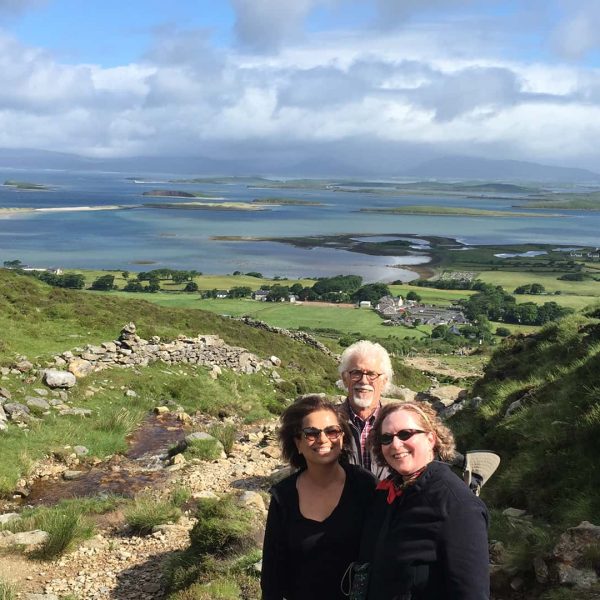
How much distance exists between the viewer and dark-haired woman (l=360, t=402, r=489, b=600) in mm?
2455

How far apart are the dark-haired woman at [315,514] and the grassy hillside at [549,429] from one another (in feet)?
11.0

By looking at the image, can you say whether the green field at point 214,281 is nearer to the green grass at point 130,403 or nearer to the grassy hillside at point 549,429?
the green grass at point 130,403

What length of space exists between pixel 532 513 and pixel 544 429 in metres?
1.52

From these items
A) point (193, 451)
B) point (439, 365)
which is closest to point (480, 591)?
point (193, 451)

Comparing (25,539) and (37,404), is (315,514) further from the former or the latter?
(37,404)

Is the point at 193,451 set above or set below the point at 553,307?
above

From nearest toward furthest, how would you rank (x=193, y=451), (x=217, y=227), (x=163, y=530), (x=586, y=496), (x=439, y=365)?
(x=586, y=496) < (x=163, y=530) < (x=193, y=451) < (x=439, y=365) < (x=217, y=227)

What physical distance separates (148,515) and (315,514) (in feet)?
16.3

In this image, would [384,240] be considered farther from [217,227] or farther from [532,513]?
[532,513]

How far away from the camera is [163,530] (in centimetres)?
734

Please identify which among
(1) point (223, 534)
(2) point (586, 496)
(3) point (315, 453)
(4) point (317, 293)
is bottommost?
(4) point (317, 293)

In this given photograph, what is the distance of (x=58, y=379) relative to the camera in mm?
13109

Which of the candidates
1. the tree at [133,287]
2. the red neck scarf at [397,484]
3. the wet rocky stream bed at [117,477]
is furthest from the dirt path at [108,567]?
the tree at [133,287]

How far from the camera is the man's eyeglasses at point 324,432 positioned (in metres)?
3.27
